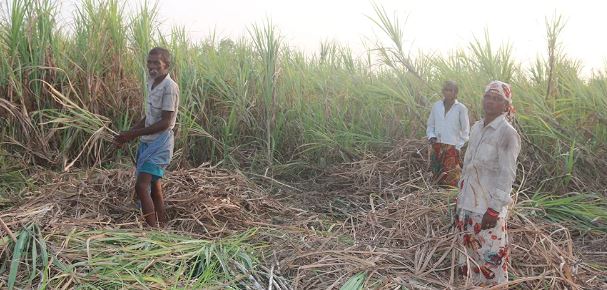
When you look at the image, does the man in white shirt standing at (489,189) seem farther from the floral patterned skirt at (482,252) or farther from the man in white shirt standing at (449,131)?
the man in white shirt standing at (449,131)

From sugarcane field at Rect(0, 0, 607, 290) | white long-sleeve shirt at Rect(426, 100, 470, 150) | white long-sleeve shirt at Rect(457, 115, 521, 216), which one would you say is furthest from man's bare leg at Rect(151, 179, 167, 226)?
white long-sleeve shirt at Rect(426, 100, 470, 150)

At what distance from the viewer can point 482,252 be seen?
2.55m

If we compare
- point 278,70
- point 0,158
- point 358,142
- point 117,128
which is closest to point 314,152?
point 358,142

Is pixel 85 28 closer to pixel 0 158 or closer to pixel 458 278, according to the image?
pixel 0 158

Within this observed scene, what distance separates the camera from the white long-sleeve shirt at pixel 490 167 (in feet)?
7.82

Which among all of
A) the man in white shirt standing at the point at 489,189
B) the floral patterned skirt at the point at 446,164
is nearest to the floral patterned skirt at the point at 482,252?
the man in white shirt standing at the point at 489,189

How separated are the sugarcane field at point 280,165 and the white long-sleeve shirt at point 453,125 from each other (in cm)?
1

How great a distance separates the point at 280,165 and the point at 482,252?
265 cm

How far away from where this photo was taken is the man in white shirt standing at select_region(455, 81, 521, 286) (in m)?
2.40

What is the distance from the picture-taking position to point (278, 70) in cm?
518

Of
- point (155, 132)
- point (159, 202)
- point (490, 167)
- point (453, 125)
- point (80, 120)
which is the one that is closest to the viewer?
point (490, 167)

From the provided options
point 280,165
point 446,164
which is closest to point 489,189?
point 446,164

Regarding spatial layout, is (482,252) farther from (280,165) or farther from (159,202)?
(280,165)

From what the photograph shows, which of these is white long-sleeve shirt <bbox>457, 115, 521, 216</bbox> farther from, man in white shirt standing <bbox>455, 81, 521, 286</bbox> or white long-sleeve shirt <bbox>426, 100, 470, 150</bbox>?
white long-sleeve shirt <bbox>426, 100, 470, 150</bbox>
